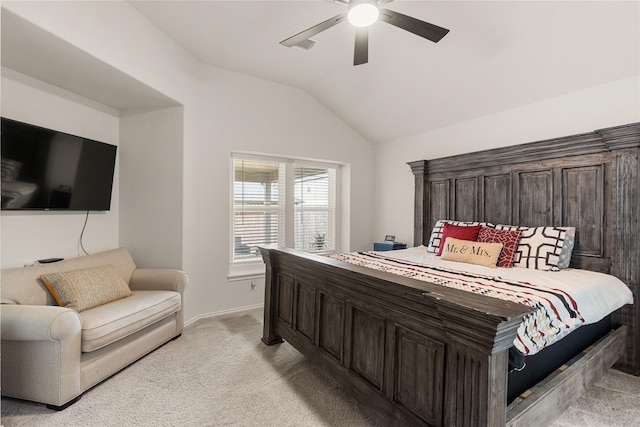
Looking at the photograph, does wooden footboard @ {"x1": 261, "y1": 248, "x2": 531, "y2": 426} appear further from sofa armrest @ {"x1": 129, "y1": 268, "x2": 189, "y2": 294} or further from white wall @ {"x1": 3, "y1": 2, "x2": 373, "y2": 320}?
white wall @ {"x1": 3, "y1": 2, "x2": 373, "y2": 320}

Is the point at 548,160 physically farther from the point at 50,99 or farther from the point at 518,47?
the point at 50,99

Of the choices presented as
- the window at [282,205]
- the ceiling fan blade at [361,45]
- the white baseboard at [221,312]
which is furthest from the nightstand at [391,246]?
the ceiling fan blade at [361,45]

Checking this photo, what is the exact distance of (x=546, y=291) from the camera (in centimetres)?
172

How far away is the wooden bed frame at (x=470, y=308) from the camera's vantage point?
3.74 feet

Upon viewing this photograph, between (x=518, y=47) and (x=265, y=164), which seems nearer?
(x=518, y=47)

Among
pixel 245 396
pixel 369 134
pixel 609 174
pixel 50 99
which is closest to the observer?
pixel 245 396

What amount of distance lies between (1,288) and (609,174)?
4618 mm

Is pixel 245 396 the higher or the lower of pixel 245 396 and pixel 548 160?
the lower

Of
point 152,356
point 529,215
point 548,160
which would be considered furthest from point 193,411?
point 548,160

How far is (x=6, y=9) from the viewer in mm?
1655

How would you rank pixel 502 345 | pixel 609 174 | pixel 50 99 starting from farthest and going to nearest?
pixel 50 99 < pixel 609 174 < pixel 502 345

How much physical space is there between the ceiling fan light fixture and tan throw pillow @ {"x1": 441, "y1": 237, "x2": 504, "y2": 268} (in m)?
2.01

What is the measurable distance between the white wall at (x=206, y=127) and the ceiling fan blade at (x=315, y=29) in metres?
1.41

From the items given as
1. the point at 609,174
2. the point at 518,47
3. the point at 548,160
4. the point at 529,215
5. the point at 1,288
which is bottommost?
the point at 1,288
